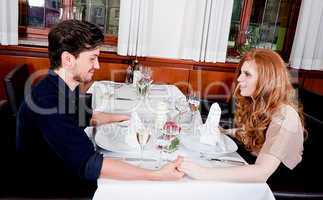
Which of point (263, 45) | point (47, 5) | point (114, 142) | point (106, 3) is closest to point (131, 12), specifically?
point (106, 3)

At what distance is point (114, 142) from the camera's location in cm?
132

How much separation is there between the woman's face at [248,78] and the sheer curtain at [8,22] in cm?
209

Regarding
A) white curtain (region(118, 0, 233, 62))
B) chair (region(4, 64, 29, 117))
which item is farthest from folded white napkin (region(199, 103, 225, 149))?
white curtain (region(118, 0, 233, 62))

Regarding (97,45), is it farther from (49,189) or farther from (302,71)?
(302,71)

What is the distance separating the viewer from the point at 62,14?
3023mm

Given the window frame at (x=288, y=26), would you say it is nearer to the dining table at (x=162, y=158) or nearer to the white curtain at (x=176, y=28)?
the white curtain at (x=176, y=28)

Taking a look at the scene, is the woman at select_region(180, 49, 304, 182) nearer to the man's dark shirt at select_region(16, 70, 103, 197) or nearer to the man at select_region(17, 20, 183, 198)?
the man at select_region(17, 20, 183, 198)

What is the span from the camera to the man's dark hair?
4.06 feet

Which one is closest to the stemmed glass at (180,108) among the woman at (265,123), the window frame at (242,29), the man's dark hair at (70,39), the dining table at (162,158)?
the dining table at (162,158)

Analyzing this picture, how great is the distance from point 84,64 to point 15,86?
0.87m

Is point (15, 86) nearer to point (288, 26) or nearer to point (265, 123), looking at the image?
point (265, 123)

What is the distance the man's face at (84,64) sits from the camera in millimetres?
1281

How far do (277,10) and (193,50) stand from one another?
114 cm

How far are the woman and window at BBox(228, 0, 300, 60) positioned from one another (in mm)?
1849
